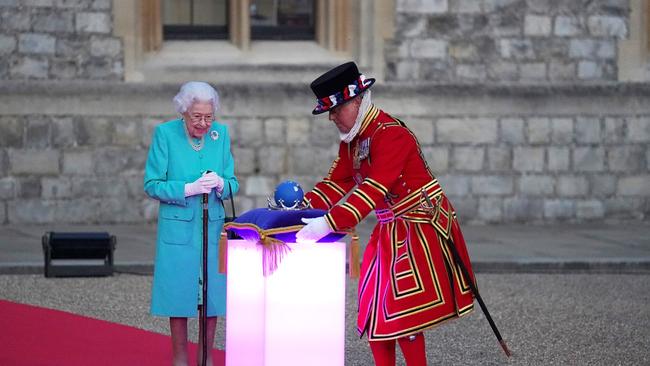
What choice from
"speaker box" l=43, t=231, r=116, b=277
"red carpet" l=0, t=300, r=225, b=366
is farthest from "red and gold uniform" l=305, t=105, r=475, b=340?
"speaker box" l=43, t=231, r=116, b=277

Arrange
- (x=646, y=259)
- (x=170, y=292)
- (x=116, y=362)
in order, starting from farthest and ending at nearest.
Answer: (x=646, y=259) → (x=116, y=362) → (x=170, y=292)

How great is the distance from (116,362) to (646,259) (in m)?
6.10

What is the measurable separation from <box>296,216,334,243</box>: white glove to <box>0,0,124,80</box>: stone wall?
31.2ft

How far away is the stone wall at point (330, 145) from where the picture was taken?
1498 cm

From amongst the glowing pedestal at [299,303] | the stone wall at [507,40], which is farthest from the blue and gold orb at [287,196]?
the stone wall at [507,40]

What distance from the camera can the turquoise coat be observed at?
7.07 m

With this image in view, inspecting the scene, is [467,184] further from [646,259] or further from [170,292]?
[170,292]

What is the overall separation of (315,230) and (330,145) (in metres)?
9.53

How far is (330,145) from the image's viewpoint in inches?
607

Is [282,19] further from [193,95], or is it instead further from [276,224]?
[276,224]

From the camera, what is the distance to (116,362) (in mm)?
7750

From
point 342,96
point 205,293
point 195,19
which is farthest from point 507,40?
point 342,96

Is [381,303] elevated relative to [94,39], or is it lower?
lower

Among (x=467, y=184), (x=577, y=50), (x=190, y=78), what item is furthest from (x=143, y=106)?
(x=577, y=50)
